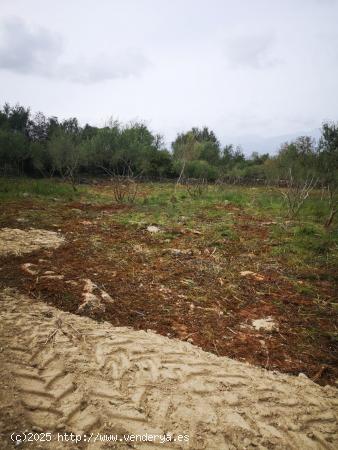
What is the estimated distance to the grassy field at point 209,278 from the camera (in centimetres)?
335

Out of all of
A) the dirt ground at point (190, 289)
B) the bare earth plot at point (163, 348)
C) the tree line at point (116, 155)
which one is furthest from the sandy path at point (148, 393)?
the tree line at point (116, 155)

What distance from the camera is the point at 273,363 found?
Result: 2971 millimetres

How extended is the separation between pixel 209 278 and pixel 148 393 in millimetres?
2709

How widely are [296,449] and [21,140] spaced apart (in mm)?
29081

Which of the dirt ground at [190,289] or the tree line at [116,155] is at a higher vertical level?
the tree line at [116,155]

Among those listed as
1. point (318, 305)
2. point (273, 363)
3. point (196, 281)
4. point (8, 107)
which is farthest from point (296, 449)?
point (8, 107)

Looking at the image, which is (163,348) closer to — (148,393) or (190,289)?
(148,393)

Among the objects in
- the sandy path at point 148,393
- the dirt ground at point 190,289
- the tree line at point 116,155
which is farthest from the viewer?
the tree line at point 116,155

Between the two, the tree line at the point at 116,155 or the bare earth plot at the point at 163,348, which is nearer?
the bare earth plot at the point at 163,348

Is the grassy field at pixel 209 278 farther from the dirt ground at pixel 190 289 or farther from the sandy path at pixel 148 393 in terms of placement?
the sandy path at pixel 148 393

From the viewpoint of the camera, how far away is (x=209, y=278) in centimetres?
496

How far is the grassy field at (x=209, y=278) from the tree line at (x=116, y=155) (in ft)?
23.6

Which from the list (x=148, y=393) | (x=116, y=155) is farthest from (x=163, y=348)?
(x=116, y=155)

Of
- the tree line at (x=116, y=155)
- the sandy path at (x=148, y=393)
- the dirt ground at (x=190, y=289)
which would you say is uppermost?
the tree line at (x=116, y=155)
